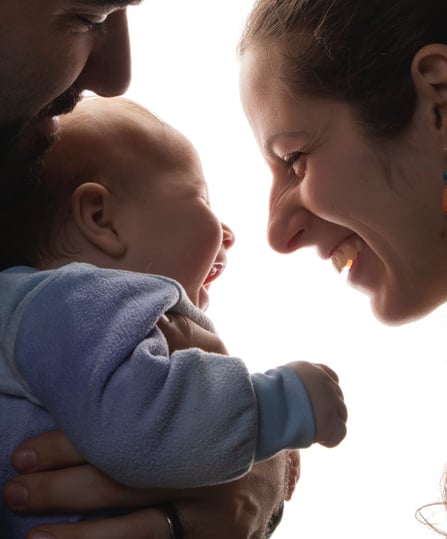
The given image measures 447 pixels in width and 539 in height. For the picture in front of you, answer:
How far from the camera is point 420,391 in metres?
2.21

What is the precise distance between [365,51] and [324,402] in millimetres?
725

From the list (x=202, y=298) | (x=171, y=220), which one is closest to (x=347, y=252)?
(x=202, y=298)

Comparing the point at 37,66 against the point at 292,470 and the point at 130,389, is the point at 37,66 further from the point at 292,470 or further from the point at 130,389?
the point at 292,470

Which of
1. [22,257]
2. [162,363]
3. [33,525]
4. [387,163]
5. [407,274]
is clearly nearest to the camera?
[162,363]

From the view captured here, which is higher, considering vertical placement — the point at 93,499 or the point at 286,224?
the point at 286,224

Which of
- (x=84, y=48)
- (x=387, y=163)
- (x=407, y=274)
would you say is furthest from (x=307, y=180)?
(x=84, y=48)

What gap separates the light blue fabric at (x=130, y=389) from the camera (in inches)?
40.3

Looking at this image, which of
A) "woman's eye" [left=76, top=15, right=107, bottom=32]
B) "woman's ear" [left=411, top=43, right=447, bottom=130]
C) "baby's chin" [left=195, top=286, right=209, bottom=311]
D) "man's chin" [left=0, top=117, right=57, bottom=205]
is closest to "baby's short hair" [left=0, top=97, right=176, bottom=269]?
"man's chin" [left=0, top=117, right=57, bottom=205]

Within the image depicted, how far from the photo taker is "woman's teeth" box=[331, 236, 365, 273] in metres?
1.75

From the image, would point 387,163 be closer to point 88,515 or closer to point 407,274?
point 407,274

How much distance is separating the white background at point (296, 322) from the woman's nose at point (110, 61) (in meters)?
0.70

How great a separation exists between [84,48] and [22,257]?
361 millimetres

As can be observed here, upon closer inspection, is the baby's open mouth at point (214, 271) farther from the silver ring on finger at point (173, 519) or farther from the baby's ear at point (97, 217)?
the silver ring on finger at point (173, 519)

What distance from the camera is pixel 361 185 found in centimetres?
157
